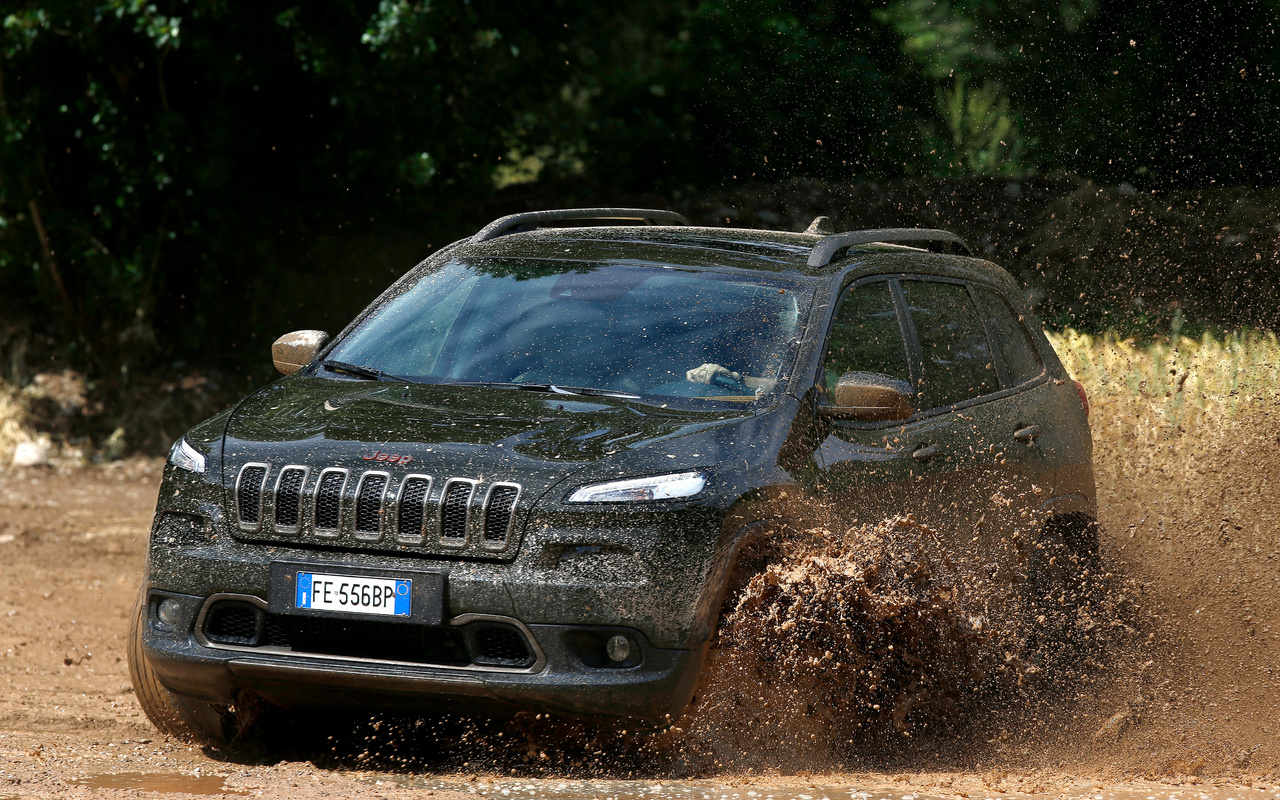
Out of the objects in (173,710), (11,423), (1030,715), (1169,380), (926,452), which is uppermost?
(926,452)

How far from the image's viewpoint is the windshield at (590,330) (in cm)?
508

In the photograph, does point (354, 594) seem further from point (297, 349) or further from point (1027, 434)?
point (1027, 434)

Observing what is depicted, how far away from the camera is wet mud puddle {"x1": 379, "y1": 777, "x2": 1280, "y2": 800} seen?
417 centimetres

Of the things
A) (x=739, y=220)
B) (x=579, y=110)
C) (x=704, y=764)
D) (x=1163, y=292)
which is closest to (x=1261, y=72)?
(x=1163, y=292)

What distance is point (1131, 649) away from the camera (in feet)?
19.6

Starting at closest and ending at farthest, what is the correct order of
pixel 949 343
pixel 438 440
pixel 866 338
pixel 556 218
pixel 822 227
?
pixel 438 440 → pixel 866 338 → pixel 949 343 → pixel 822 227 → pixel 556 218

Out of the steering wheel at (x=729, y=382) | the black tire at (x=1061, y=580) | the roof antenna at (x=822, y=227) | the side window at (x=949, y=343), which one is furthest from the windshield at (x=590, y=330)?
the black tire at (x=1061, y=580)

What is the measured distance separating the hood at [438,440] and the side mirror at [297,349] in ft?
2.19

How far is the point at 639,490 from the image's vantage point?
14.2 ft

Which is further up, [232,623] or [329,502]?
[329,502]

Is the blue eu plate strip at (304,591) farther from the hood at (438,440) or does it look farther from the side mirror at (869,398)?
the side mirror at (869,398)

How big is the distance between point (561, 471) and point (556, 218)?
2.46 m

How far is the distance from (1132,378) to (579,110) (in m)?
7.49

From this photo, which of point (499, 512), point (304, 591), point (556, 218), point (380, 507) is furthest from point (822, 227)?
point (304, 591)
